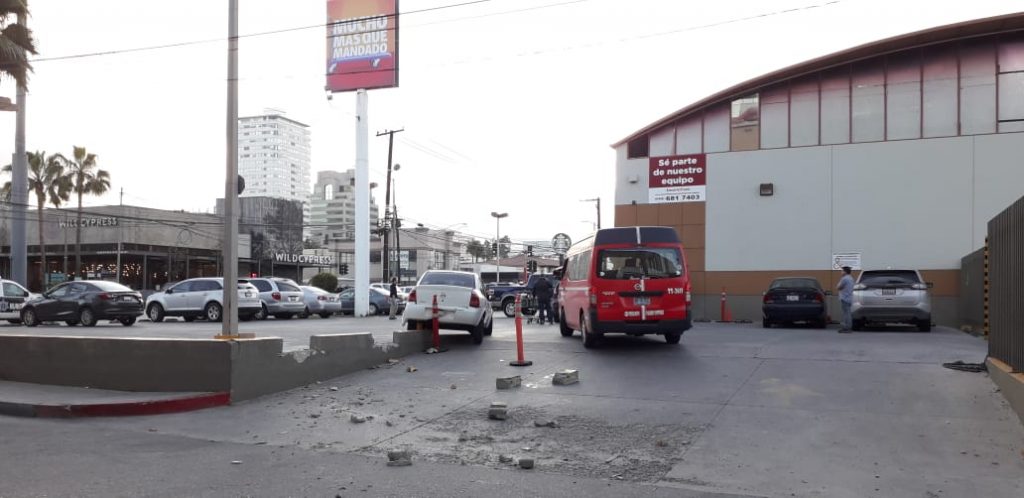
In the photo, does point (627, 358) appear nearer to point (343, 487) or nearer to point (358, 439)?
point (358, 439)

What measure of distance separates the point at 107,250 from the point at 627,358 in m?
43.8

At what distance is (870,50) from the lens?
24.4 meters

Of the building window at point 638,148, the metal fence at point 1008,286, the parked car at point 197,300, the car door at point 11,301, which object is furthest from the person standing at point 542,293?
the car door at point 11,301

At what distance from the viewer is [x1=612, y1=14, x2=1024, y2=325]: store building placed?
23359 mm

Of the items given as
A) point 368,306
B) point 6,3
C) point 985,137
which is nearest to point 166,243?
point 368,306

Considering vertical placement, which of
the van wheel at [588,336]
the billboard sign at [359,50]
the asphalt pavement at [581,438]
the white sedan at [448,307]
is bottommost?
the asphalt pavement at [581,438]

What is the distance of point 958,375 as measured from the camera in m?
9.76

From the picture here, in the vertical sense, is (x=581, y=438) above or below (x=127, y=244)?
below

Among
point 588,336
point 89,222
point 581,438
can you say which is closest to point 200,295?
point 588,336

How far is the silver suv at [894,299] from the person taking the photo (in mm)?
17641

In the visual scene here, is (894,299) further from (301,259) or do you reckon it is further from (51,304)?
(301,259)

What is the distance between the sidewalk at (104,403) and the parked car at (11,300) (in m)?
16.3

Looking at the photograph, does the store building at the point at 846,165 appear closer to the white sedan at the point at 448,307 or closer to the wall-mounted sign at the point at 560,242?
the wall-mounted sign at the point at 560,242

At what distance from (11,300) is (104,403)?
1791cm
